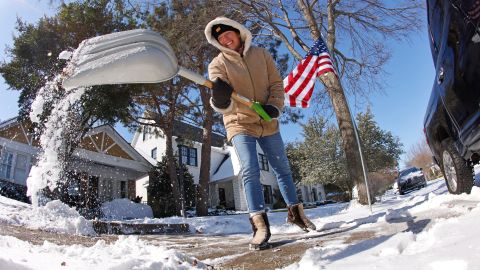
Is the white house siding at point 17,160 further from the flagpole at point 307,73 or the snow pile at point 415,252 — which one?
the snow pile at point 415,252

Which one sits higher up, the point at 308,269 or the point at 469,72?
the point at 469,72

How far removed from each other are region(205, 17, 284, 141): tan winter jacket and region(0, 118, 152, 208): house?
1401 centimetres

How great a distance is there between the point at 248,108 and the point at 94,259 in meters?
1.89

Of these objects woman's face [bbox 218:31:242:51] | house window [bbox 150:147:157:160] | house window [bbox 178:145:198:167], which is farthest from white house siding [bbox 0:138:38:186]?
woman's face [bbox 218:31:242:51]

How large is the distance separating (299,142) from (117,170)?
59.0 feet

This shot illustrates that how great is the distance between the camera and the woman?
10.9ft

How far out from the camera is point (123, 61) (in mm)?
2840

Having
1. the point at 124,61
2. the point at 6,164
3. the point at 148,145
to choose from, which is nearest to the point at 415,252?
the point at 124,61

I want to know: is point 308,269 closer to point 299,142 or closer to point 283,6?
point 283,6

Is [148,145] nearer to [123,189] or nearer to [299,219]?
[123,189]

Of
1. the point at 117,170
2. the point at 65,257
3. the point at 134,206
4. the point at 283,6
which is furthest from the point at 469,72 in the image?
the point at 117,170

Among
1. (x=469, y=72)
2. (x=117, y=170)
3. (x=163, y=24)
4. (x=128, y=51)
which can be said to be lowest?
(x=469, y=72)

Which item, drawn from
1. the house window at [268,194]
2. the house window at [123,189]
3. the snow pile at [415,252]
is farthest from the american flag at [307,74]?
the house window at [268,194]

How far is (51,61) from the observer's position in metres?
12.4
